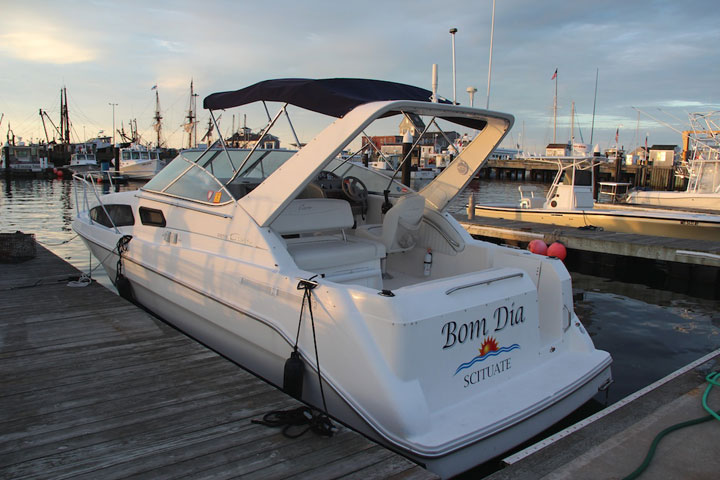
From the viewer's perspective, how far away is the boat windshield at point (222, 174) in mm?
5223

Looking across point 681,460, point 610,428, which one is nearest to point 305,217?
point 610,428

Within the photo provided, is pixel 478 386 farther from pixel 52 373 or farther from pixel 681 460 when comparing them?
pixel 52 373

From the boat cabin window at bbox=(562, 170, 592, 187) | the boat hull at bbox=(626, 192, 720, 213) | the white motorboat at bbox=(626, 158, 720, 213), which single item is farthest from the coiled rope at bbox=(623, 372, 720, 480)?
the white motorboat at bbox=(626, 158, 720, 213)

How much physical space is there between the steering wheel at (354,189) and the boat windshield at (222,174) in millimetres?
174

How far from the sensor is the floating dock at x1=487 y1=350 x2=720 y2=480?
276 centimetres

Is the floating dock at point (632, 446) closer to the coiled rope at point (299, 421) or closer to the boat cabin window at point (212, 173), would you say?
the coiled rope at point (299, 421)

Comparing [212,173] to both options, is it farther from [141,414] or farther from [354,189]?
[141,414]

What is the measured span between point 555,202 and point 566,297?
1224cm

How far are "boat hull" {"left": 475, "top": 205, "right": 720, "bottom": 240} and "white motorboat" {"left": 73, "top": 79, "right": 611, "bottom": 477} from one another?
33.3 ft

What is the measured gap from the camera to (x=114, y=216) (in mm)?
6797

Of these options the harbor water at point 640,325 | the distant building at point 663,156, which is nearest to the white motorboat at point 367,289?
the harbor water at point 640,325

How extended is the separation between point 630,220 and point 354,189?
34.4 feet

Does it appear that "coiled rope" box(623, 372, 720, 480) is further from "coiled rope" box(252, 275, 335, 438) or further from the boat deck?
the boat deck

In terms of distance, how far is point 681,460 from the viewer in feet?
9.39
